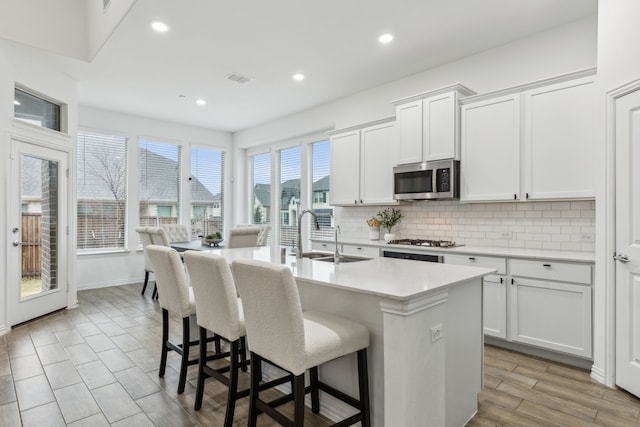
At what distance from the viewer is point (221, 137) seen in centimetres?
781

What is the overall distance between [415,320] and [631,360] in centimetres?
198

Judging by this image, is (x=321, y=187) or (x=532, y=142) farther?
(x=321, y=187)

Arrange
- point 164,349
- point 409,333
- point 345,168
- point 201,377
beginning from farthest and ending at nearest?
point 345,168, point 164,349, point 201,377, point 409,333

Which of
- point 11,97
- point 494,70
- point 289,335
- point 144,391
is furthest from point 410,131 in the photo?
→ point 11,97

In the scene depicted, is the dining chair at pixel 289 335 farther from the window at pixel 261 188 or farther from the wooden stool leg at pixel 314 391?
the window at pixel 261 188

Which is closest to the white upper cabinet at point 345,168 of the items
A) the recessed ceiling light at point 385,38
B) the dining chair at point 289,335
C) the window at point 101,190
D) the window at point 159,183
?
the recessed ceiling light at point 385,38

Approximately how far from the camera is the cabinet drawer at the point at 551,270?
2920mm

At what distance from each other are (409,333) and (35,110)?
500 cm

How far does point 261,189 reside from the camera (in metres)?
7.57

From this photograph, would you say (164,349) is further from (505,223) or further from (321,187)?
(321,187)

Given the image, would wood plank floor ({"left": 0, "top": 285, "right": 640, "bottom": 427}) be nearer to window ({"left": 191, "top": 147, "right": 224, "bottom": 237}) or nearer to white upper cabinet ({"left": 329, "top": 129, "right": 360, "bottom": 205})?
white upper cabinet ({"left": 329, "top": 129, "right": 360, "bottom": 205})

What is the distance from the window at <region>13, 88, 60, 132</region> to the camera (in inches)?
163

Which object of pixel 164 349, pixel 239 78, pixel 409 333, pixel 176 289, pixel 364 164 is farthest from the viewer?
pixel 364 164

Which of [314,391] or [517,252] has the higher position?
[517,252]
